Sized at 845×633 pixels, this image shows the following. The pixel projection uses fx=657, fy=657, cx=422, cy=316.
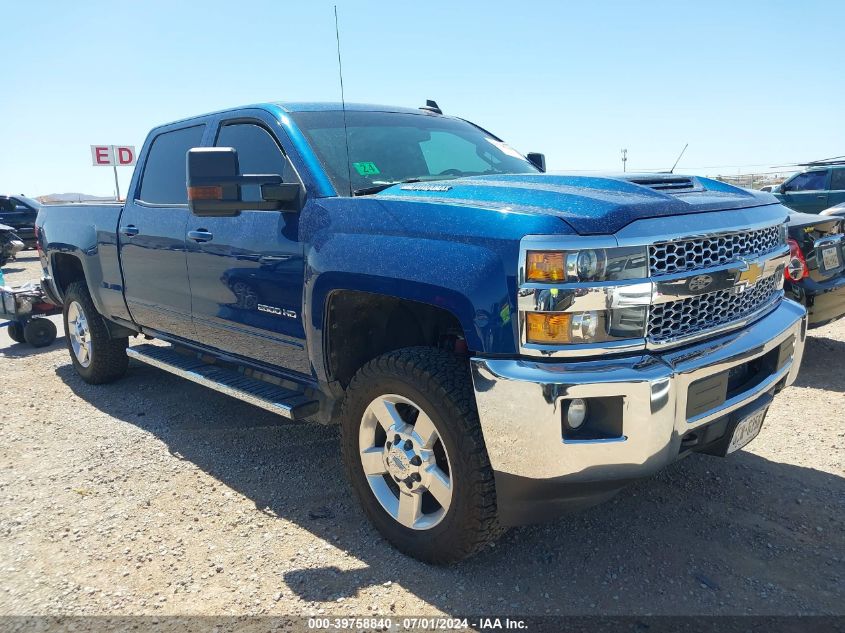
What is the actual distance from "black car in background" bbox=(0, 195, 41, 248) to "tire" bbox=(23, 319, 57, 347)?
11862 millimetres

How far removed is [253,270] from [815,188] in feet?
41.3

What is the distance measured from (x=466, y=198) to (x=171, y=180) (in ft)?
8.68

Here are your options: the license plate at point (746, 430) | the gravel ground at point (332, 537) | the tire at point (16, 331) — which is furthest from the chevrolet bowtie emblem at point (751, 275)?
the tire at point (16, 331)

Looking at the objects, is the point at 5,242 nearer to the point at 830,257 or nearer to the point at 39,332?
the point at 39,332

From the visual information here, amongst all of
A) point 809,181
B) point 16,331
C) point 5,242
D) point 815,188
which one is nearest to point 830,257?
point 16,331

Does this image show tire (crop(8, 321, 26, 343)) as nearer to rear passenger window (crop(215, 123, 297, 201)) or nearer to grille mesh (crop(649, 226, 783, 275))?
rear passenger window (crop(215, 123, 297, 201))

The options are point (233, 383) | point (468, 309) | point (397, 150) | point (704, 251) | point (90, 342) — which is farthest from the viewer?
point (90, 342)

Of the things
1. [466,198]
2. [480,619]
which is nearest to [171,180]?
[466,198]

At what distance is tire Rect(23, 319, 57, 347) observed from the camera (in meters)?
7.29

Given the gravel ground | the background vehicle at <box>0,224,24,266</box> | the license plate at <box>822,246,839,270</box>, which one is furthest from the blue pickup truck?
the background vehicle at <box>0,224,24,266</box>

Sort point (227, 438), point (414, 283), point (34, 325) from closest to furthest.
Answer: point (414, 283)
point (227, 438)
point (34, 325)

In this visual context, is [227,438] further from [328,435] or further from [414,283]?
[414,283]

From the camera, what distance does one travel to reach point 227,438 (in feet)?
14.3

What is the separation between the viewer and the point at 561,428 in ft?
7.31
